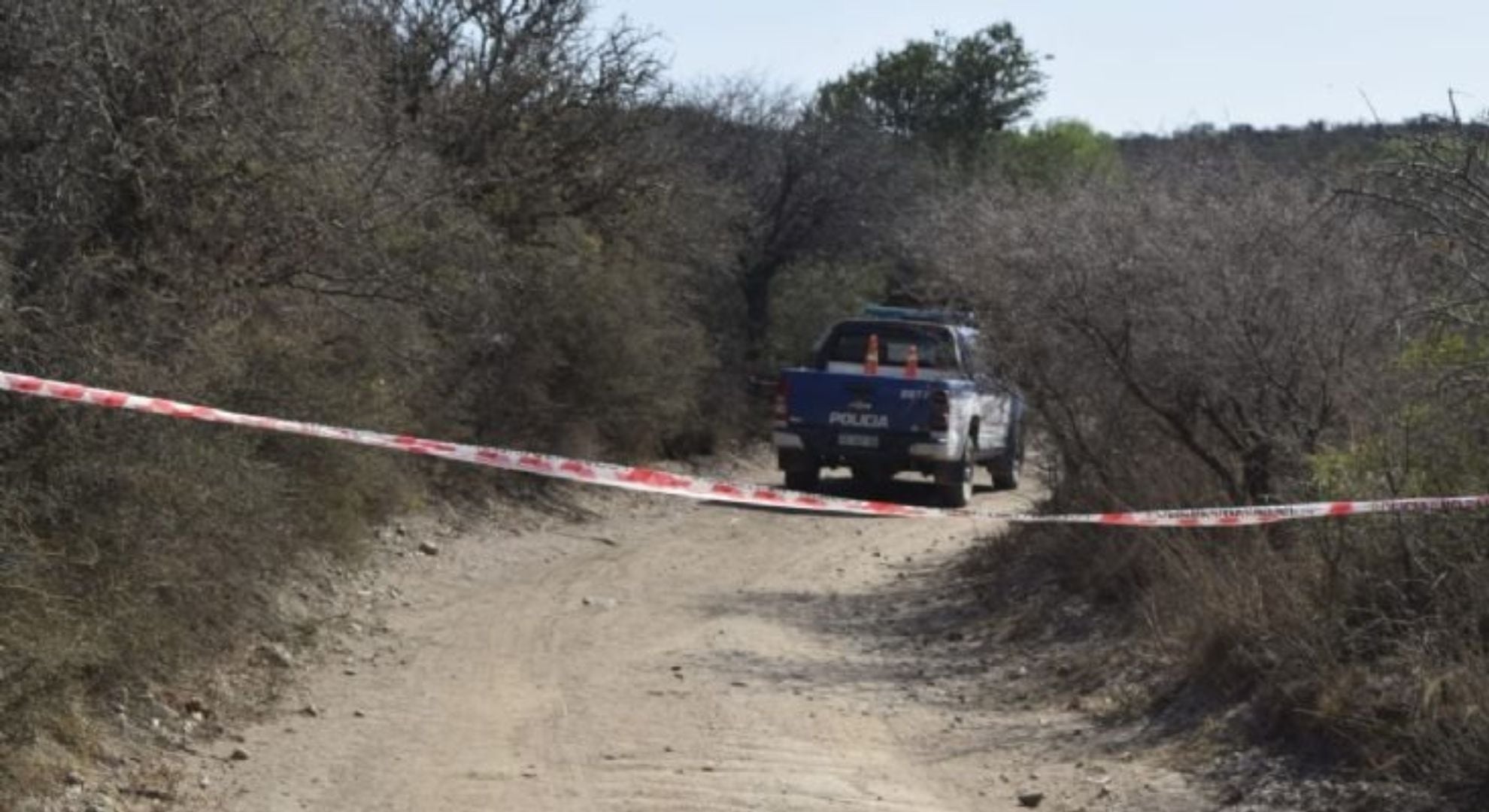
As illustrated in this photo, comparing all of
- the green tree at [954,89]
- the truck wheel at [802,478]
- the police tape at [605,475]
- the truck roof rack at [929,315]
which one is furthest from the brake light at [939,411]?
the green tree at [954,89]

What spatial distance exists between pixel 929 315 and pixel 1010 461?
9.57 ft

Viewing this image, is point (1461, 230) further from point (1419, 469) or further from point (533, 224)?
point (533, 224)

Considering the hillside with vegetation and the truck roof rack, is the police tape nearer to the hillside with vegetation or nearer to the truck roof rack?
the hillside with vegetation

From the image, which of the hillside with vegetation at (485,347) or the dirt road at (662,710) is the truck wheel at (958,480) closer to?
the hillside with vegetation at (485,347)

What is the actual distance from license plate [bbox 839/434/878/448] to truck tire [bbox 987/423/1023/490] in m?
2.95

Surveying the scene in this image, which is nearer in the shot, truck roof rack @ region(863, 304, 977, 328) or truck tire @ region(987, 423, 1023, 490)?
truck roof rack @ region(863, 304, 977, 328)

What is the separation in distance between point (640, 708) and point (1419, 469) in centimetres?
401

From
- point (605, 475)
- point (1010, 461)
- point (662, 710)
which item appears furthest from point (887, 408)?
point (605, 475)

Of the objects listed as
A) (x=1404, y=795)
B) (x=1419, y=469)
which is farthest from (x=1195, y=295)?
(x=1404, y=795)

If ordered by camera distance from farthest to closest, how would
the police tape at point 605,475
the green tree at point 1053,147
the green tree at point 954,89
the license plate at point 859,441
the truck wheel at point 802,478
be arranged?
the green tree at point 954,89 < the green tree at point 1053,147 < the truck wheel at point 802,478 < the license plate at point 859,441 < the police tape at point 605,475

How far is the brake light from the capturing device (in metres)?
19.9

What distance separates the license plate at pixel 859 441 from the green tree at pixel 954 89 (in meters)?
27.9

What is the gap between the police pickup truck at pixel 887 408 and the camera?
20.0 metres

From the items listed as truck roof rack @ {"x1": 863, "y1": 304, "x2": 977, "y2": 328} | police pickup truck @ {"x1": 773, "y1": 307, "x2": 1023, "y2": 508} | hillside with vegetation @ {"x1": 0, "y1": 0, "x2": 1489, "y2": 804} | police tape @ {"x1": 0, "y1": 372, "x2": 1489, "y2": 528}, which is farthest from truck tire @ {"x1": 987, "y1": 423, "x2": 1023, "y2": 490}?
police tape @ {"x1": 0, "y1": 372, "x2": 1489, "y2": 528}
